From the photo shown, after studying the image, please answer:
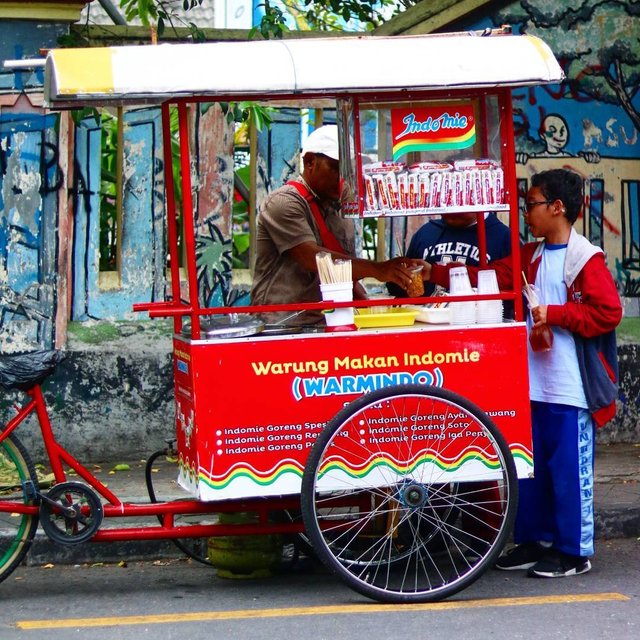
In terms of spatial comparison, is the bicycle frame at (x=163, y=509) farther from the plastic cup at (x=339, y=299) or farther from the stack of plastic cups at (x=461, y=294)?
the stack of plastic cups at (x=461, y=294)

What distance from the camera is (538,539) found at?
17.2 feet

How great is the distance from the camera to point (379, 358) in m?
4.66

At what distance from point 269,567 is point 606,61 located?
4.17 metres

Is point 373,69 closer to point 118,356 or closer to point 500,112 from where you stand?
point 500,112

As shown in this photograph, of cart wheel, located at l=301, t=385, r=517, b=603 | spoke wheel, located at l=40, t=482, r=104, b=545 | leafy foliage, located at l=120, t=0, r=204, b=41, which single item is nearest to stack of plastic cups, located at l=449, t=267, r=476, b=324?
cart wheel, located at l=301, t=385, r=517, b=603

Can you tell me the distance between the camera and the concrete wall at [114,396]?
23.5ft

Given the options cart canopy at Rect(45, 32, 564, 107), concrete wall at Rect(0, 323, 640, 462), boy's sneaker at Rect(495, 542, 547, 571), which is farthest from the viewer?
concrete wall at Rect(0, 323, 640, 462)

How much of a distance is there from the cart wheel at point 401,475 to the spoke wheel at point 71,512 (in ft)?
2.66

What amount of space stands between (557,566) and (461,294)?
1.22 meters

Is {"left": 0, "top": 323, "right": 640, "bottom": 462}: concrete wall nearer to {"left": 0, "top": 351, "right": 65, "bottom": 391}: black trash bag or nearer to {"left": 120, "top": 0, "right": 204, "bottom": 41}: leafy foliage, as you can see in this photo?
{"left": 120, "top": 0, "right": 204, "bottom": 41}: leafy foliage

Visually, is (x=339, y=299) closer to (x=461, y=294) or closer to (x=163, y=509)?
(x=461, y=294)

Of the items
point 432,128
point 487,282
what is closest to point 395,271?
point 487,282

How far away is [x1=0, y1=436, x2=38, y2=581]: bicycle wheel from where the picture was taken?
474cm

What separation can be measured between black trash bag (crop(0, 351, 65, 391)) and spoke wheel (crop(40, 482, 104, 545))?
1.37 feet
